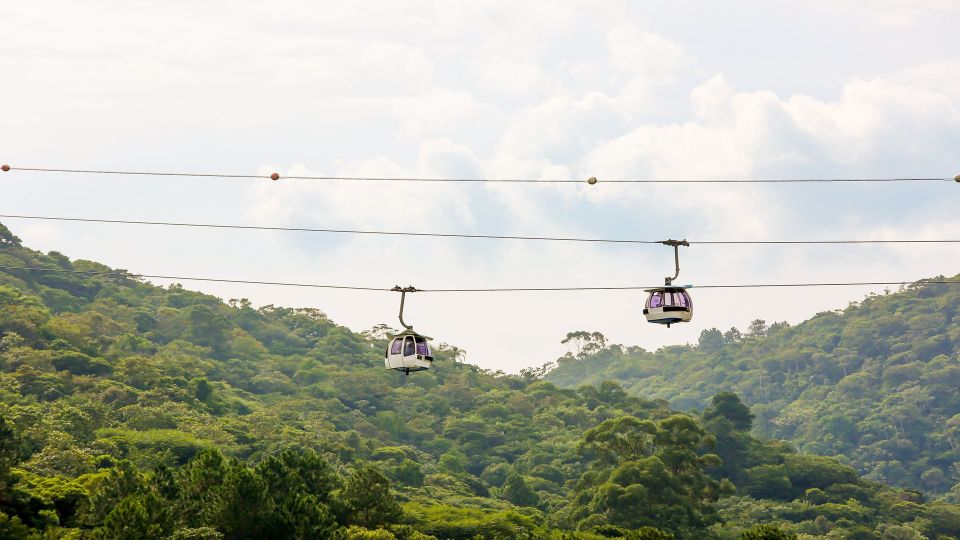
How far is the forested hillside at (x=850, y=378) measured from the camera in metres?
138

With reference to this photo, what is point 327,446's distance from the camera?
75.5 m

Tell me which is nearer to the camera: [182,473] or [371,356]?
[182,473]

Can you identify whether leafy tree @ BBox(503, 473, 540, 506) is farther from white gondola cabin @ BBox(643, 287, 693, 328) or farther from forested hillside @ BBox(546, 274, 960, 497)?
forested hillside @ BBox(546, 274, 960, 497)

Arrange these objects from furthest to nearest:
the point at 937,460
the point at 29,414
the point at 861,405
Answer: the point at 861,405
the point at 937,460
the point at 29,414

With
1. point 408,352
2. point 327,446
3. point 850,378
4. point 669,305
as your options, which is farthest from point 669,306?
point 850,378

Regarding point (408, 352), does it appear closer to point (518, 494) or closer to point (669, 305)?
point (669, 305)

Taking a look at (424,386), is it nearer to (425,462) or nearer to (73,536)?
(425,462)

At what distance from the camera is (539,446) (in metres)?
92.6

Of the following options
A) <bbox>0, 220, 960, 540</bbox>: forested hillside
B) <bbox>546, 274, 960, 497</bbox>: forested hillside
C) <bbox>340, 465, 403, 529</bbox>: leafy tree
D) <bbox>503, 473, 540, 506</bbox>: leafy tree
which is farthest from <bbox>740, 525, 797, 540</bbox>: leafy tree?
<bbox>546, 274, 960, 497</bbox>: forested hillside

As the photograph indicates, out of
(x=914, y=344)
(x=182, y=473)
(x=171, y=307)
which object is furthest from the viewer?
(x=914, y=344)

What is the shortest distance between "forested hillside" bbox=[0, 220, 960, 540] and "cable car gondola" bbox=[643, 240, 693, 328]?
17.3 meters

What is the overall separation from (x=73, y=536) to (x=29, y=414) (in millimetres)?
20428

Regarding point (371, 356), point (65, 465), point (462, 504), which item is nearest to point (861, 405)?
point (371, 356)

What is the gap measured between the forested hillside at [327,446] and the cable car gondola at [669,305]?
17.3 meters
